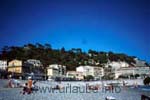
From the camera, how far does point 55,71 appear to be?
195 inches

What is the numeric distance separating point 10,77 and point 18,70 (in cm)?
19

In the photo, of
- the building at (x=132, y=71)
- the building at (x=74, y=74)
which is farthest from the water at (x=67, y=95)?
the building at (x=132, y=71)

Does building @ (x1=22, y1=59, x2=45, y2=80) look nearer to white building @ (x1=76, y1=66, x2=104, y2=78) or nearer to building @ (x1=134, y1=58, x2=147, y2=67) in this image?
white building @ (x1=76, y1=66, x2=104, y2=78)

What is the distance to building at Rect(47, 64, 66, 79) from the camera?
494 cm

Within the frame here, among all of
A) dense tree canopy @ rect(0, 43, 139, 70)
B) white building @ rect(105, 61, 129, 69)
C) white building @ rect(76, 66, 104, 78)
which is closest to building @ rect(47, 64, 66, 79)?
dense tree canopy @ rect(0, 43, 139, 70)

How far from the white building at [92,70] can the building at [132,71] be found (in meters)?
0.26

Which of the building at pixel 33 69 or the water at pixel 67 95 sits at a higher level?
the building at pixel 33 69

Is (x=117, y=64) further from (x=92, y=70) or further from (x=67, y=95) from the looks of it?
(x=67, y=95)

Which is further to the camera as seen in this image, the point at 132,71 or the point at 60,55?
the point at 132,71

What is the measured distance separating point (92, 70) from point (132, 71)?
0.64 metres

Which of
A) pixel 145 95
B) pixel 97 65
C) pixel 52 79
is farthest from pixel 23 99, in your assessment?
pixel 145 95

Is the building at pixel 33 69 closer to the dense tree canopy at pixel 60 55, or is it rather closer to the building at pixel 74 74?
the dense tree canopy at pixel 60 55

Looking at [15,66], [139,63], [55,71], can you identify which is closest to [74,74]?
[55,71]

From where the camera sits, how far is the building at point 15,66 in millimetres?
4750
